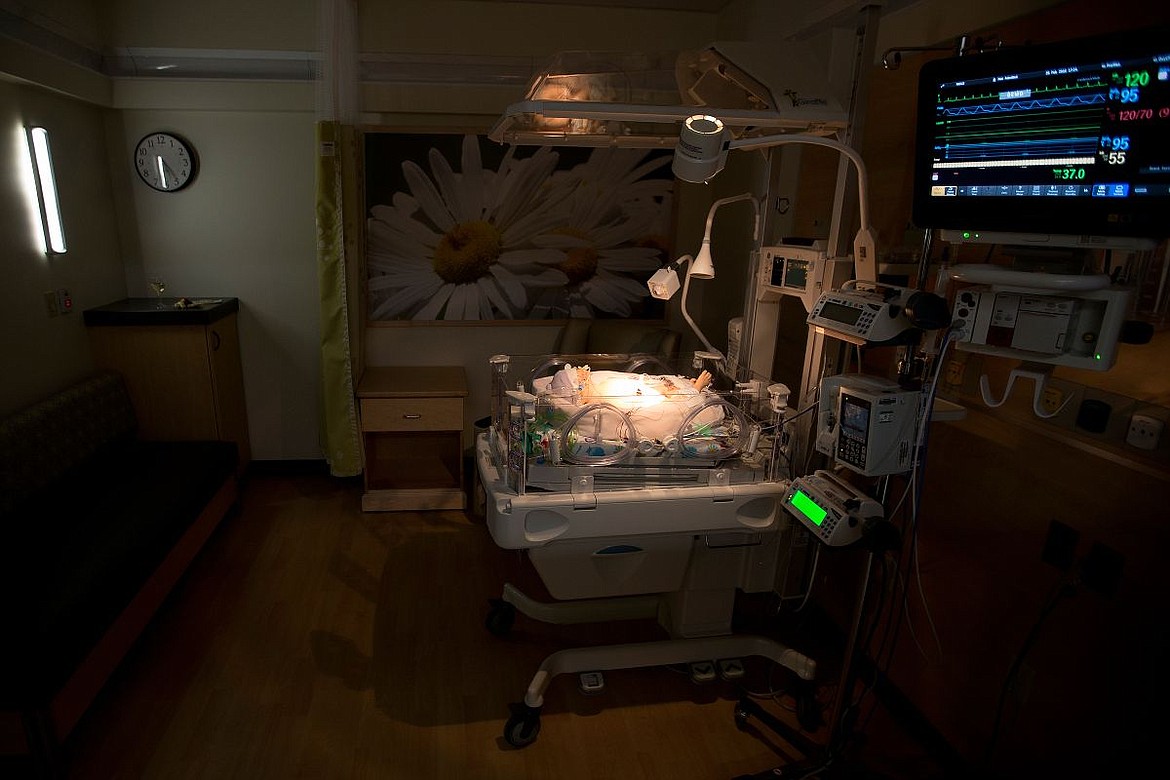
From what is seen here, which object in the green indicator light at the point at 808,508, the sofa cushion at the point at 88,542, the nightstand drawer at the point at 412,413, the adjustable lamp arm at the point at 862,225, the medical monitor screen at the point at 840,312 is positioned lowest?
the sofa cushion at the point at 88,542

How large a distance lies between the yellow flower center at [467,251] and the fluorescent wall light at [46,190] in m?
1.78

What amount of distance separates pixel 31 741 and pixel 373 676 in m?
0.97

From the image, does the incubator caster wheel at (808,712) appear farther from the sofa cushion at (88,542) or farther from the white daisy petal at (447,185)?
the white daisy petal at (447,185)

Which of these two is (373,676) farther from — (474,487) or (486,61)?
(486,61)

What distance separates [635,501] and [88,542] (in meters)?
1.98

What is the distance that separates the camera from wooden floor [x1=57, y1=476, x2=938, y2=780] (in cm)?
209

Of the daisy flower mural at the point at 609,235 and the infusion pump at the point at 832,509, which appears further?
the daisy flower mural at the point at 609,235

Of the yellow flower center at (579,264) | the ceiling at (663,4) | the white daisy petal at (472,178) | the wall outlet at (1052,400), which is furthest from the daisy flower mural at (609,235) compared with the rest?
the wall outlet at (1052,400)

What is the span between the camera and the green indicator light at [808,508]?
A: 1781 millimetres

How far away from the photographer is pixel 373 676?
246cm

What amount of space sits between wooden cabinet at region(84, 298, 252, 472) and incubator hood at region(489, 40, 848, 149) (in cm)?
215

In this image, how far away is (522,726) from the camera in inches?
85.0

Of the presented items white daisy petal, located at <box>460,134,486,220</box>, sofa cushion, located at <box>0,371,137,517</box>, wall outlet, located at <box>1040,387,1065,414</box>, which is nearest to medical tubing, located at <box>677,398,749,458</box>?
wall outlet, located at <box>1040,387,1065,414</box>

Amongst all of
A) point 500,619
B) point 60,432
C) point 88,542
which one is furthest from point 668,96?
point 60,432
